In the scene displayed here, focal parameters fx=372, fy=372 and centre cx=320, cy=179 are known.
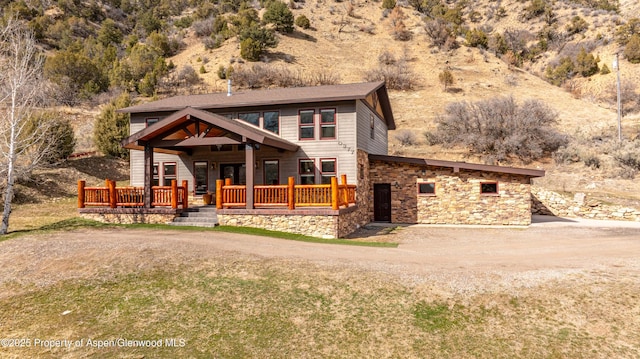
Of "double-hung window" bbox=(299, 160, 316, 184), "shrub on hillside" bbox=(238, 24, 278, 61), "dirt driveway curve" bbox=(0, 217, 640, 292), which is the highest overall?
"shrub on hillside" bbox=(238, 24, 278, 61)

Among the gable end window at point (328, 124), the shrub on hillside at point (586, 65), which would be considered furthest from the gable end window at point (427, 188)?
the shrub on hillside at point (586, 65)

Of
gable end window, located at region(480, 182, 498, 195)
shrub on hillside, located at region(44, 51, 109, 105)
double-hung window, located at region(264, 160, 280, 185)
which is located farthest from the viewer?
shrub on hillside, located at region(44, 51, 109, 105)

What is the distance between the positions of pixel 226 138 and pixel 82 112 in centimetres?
3280

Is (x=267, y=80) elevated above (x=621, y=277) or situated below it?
above

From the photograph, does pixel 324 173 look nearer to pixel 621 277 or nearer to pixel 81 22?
pixel 621 277

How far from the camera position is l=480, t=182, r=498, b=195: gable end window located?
18.8 metres

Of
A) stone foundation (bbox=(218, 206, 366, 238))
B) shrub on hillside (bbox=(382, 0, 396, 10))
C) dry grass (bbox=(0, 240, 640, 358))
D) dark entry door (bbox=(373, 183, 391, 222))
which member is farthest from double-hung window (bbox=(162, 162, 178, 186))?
shrub on hillside (bbox=(382, 0, 396, 10))

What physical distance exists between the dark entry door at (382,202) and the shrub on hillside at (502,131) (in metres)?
14.6

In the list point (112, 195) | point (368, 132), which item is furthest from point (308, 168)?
point (112, 195)

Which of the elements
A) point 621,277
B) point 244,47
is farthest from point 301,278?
point 244,47

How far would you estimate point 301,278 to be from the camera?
8695 millimetres

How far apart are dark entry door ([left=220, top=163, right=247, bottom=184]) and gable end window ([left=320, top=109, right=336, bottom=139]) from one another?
15.6 feet

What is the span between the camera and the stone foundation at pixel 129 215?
16766 mm

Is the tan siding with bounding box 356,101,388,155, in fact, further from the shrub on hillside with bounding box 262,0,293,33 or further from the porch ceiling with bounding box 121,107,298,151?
the shrub on hillside with bounding box 262,0,293,33
